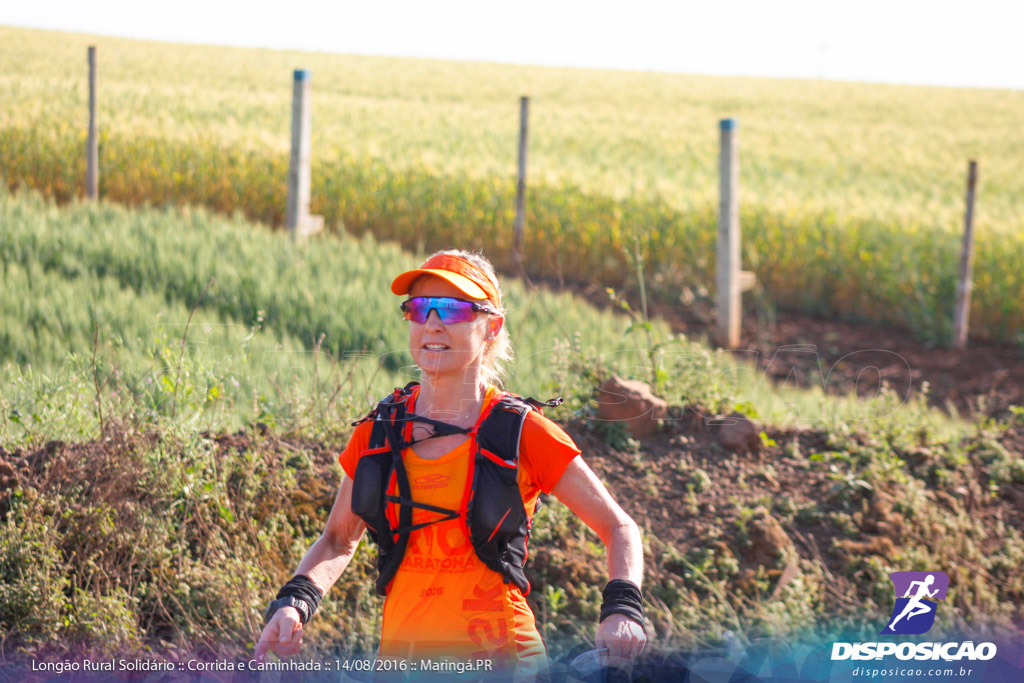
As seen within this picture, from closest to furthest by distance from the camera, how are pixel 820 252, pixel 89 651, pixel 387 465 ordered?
pixel 387 465
pixel 89 651
pixel 820 252

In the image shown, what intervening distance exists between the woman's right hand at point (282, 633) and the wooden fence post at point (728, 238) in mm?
7632

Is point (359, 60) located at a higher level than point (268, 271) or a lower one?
higher

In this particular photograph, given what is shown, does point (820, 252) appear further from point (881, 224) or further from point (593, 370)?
point (593, 370)

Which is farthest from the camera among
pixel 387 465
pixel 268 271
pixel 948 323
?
pixel 948 323

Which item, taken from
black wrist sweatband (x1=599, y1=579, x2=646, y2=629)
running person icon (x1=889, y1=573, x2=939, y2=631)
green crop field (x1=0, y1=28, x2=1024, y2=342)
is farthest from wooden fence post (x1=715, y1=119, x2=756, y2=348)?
black wrist sweatband (x1=599, y1=579, x2=646, y2=629)

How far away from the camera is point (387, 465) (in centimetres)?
237

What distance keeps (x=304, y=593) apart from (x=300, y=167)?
808 centimetres

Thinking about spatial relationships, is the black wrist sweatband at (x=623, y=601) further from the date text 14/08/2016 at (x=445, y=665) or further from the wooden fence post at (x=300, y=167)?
the wooden fence post at (x=300, y=167)

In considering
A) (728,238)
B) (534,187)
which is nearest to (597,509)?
(728,238)

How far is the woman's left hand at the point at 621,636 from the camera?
2121mm

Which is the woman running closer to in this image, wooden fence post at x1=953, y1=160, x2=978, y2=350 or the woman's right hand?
the woman's right hand

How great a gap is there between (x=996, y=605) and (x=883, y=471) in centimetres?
88

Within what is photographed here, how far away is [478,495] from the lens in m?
2.26

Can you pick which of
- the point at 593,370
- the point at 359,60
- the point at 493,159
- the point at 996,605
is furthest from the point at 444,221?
the point at 359,60
